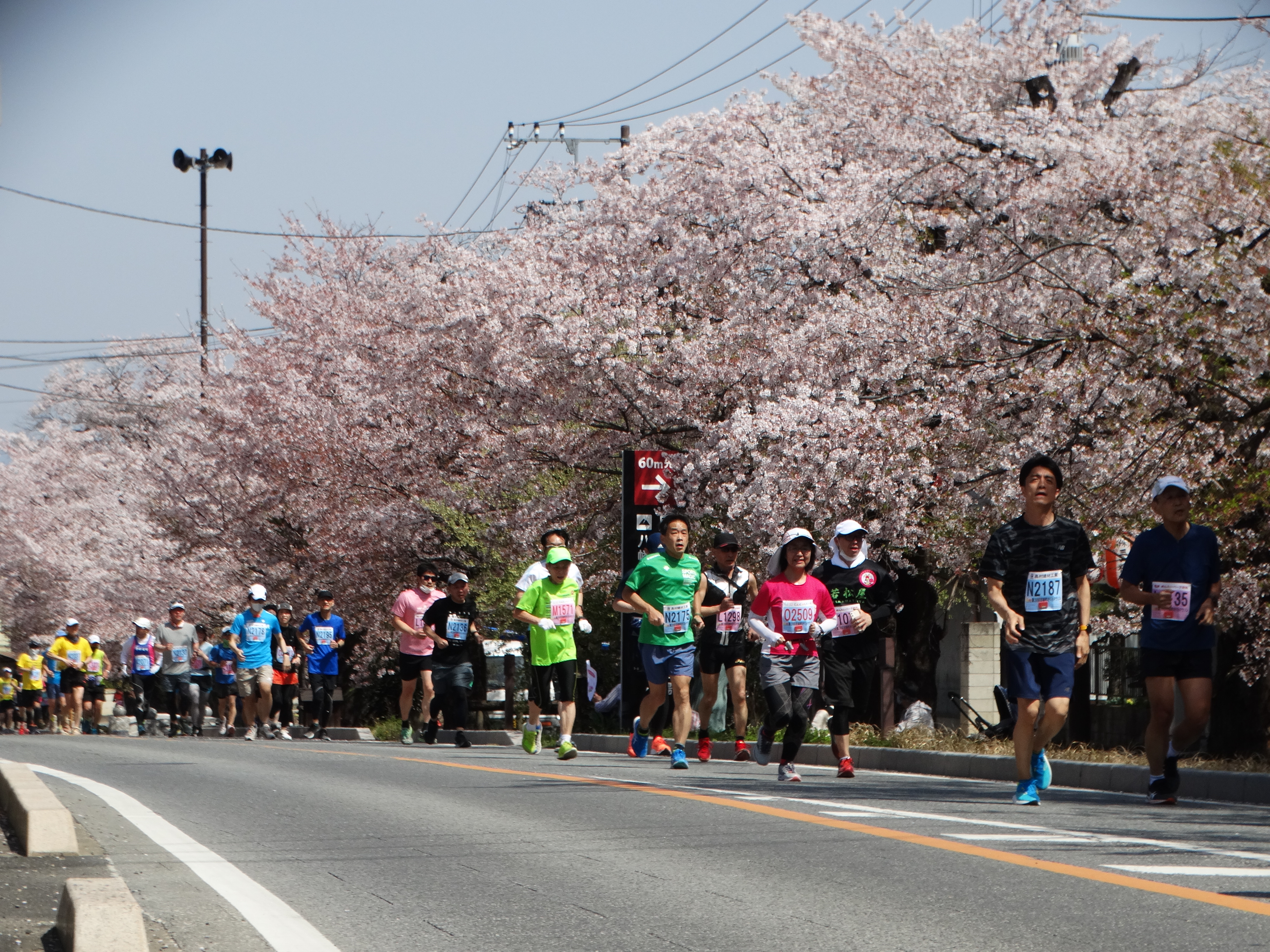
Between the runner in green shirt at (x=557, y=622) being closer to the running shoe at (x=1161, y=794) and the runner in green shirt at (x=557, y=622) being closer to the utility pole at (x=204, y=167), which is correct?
the running shoe at (x=1161, y=794)

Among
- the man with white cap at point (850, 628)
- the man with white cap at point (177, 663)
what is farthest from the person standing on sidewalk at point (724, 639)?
the man with white cap at point (177, 663)

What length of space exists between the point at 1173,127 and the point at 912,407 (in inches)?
220

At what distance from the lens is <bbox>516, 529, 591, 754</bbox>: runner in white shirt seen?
47.3ft

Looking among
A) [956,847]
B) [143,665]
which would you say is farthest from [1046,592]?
[143,665]

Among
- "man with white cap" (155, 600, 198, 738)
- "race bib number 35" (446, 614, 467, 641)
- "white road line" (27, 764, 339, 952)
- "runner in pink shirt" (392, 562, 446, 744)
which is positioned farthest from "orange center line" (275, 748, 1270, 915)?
"man with white cap" (155, 600, 198, 738)

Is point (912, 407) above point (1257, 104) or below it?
below

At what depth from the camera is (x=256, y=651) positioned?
73.7 feet

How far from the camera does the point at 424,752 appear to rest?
663 inches

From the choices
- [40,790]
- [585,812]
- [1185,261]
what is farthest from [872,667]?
[40,790]

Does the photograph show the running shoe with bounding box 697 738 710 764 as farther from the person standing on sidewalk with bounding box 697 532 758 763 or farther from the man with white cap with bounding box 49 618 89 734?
the man with white cap with bounding box 49 618 89 734

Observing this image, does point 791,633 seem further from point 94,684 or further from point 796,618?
point 94,684

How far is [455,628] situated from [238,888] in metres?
11.0

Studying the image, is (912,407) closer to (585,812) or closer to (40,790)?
(585,812)

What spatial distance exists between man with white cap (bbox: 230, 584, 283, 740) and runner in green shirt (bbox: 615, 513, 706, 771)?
10126 mm
